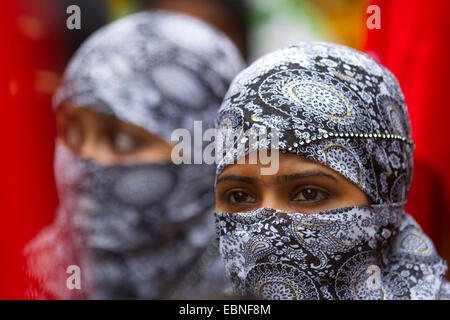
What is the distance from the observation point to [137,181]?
2.05 m

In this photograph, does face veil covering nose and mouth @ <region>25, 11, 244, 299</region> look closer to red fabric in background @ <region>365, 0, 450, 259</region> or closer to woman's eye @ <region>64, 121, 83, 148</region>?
woman's eye @ <region>64, 121, 83, 148</region>

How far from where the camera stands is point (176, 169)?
6.86 feet

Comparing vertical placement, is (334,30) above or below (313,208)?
above

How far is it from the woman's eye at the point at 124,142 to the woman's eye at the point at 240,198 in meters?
0.83

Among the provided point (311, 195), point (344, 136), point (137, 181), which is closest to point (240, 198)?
point (311, 195)

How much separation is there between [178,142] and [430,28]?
3.49ft

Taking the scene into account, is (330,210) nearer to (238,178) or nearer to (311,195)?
(311,195)

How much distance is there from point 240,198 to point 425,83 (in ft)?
2.80

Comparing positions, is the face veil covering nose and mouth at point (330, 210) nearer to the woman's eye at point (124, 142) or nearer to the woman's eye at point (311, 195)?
the woman's eye at point (311, 195)

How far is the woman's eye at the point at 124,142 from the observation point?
2.05 m

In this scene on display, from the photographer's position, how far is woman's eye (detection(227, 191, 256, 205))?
51.9 inches

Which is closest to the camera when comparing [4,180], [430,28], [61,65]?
[430,28]
